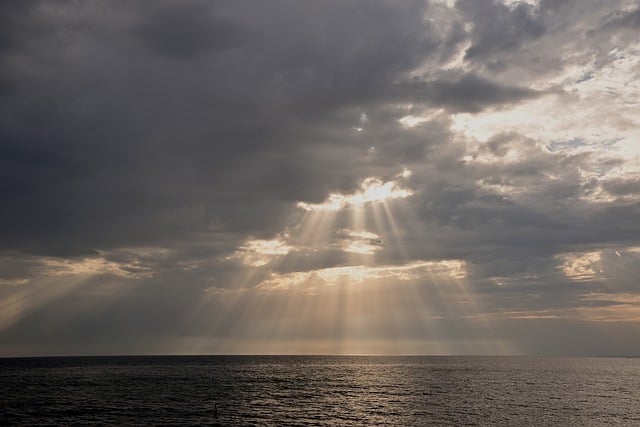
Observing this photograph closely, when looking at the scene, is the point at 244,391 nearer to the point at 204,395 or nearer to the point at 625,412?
the point at 204,395

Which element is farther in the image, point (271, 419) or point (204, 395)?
point (204, 395)

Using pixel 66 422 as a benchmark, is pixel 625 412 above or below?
below

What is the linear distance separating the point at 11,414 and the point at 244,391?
49304 mm

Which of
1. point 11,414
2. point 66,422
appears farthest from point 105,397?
point 66,422

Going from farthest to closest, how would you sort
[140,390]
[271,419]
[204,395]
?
1. [140,390]
2. [204,395]
3. [271,419]

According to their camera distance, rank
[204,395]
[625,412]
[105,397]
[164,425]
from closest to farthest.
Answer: [164,425] → [625,412] → [105,397] → [204,395]

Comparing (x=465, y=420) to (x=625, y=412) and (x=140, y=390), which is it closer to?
(x=625, y=412)

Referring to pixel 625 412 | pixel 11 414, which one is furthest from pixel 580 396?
pixel 11 414

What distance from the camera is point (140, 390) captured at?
4405 inches

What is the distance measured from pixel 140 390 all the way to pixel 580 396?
9473 centimetres

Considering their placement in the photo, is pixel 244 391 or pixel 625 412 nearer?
pixel 625 412

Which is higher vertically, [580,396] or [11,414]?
[11,414]

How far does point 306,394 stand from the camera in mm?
107125

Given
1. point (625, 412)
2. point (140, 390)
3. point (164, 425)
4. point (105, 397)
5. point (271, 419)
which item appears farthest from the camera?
point (140, 390)
